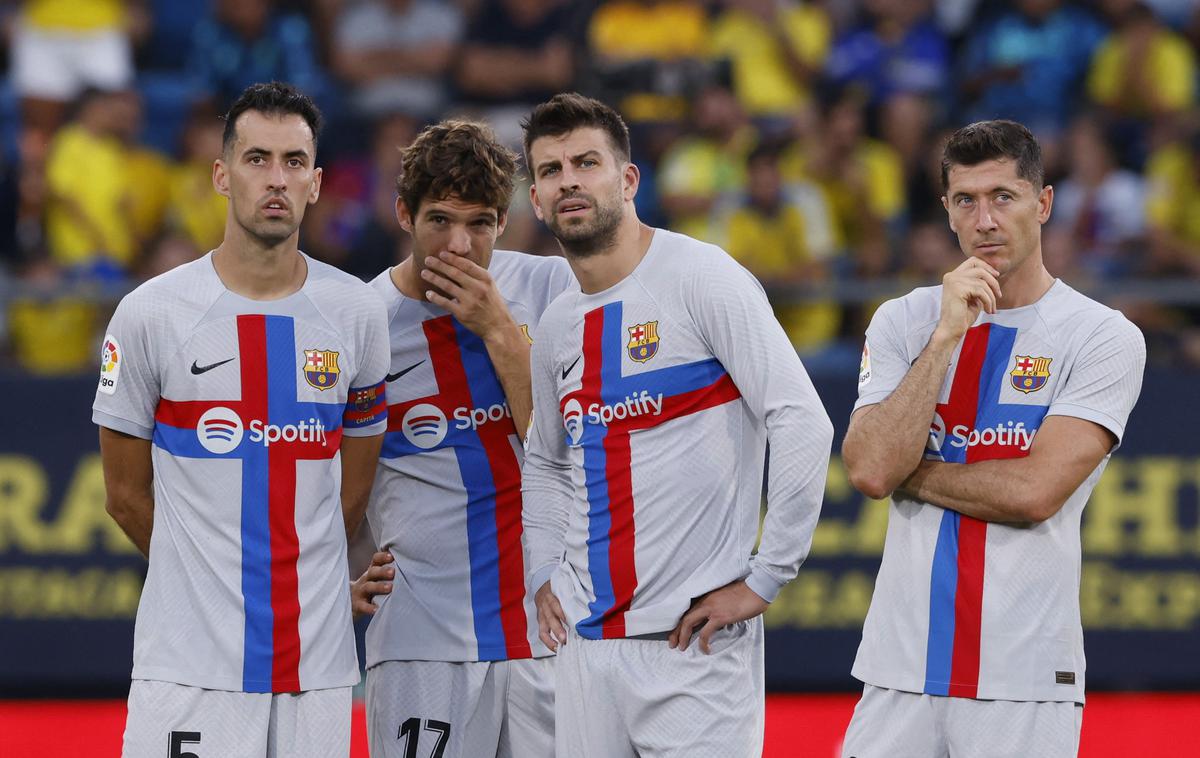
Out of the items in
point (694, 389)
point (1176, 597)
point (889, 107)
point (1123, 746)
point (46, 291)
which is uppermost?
point (889, 107)

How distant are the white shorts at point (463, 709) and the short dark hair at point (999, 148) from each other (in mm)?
2001

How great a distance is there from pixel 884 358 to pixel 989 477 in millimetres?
514

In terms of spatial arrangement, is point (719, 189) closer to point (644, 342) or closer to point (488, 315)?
point (488, 315)

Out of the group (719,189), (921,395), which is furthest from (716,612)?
(719,189)

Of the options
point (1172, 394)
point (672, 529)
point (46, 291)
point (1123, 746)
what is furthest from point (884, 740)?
point (46, 291)

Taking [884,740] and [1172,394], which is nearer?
[884,740]

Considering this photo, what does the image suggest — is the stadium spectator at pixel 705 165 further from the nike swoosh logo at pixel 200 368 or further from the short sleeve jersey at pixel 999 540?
the nike swoosh logo at pixel 200 368

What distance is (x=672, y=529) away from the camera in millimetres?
4426

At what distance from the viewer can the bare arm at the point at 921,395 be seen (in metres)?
4.56

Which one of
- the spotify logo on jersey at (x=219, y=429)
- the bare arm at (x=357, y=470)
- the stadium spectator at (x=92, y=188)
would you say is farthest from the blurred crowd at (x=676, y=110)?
the spotify logo on jersey at (x=219, y=429)

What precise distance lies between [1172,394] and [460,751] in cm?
523

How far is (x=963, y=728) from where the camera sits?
4477mm

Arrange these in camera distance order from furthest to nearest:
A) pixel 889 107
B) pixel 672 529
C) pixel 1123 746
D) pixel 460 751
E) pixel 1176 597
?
pixel 889 107, pixel 1176 597, pixel 1123 746, pixel 460 751, pixel 672 529

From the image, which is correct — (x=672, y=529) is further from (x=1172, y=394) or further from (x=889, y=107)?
(x=889, y=107)
